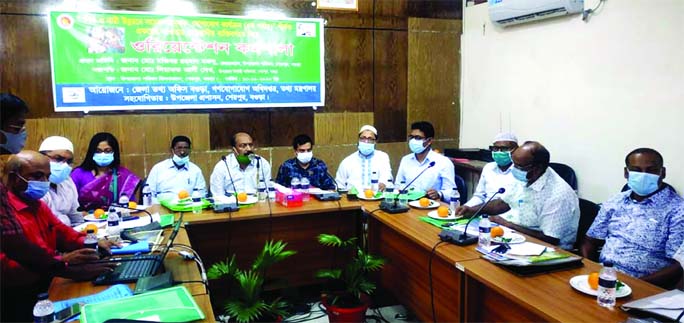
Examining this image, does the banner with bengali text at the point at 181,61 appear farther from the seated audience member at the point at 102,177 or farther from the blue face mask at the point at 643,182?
the blue face mask at the point at 643,182

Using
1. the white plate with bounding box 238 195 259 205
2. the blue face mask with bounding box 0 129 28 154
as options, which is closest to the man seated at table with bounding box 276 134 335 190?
the white plate with bounding box 238 195 259 205

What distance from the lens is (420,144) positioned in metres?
3.99

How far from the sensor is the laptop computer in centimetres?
180

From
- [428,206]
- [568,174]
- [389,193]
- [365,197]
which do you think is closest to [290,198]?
[365,197]

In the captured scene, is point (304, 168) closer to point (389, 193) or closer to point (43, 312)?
point (389, 193)

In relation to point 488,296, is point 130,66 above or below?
above

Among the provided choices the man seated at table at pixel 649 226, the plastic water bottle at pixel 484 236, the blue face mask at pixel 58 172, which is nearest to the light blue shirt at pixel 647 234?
the man seated at table at pixel 649 226

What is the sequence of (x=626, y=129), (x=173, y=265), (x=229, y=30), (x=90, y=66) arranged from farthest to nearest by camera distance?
(x=229, y=30) < (x=90, y=66) < (x=626, y=129) < (x=173, y=265)

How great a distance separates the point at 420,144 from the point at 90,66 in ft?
9.39

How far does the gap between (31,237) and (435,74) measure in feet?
13.5

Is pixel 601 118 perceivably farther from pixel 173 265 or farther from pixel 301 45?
pixel 173 265

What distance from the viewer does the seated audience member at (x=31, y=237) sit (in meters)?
1.70

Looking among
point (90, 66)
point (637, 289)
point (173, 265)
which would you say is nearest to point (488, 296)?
point (637, 289)

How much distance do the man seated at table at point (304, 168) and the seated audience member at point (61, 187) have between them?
5.19 feet
